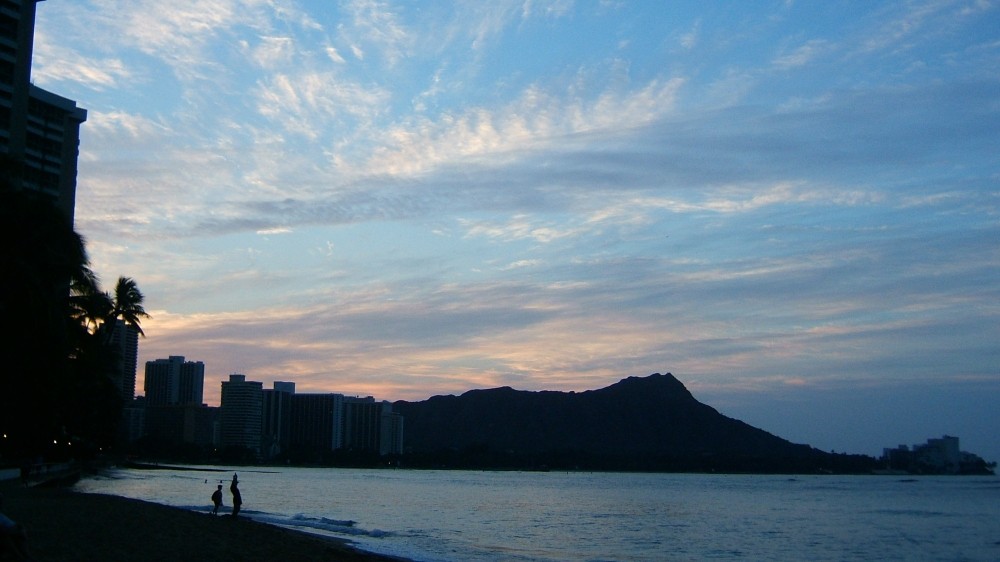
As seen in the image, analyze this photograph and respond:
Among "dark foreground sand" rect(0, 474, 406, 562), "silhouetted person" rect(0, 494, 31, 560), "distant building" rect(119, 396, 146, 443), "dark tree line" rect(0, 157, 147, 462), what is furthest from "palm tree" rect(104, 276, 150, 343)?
"distant building" rect(119, 396, 146, 443)

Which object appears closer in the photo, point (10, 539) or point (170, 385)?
point (10, 539)

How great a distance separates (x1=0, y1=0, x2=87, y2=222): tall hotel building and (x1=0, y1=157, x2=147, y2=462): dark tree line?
976 cm

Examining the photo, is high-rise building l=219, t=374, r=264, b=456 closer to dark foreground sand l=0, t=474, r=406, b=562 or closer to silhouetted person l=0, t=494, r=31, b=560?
dark foreground sand l=0, t=474, r=406, b=562

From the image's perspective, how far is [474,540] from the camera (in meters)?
35.7

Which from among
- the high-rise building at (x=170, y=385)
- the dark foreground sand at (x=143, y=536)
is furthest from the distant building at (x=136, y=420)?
the dark foreground sand at (x=143, y=536)

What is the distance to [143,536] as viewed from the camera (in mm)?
22203

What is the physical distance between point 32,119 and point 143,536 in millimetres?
60357

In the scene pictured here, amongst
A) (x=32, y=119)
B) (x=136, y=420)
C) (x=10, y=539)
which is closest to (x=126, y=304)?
(x=32, y=119)

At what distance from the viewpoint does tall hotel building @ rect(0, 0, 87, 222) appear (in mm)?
56188

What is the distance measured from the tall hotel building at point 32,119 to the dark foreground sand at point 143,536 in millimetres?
28374

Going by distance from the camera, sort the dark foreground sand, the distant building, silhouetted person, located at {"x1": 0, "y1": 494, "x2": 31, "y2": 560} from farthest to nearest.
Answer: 1. the distant building
2. the dark foreground sand
3. silhouetted person, located at {"x1": 0, "y1": 494, "x2": 31, "y2": 560}

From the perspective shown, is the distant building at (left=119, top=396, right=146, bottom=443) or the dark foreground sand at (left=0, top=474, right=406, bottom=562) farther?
the distant building at (left=119, top=396, right=146, bottom=443)

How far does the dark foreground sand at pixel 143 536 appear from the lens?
18.2 meters

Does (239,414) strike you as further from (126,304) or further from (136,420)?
(126,304)
